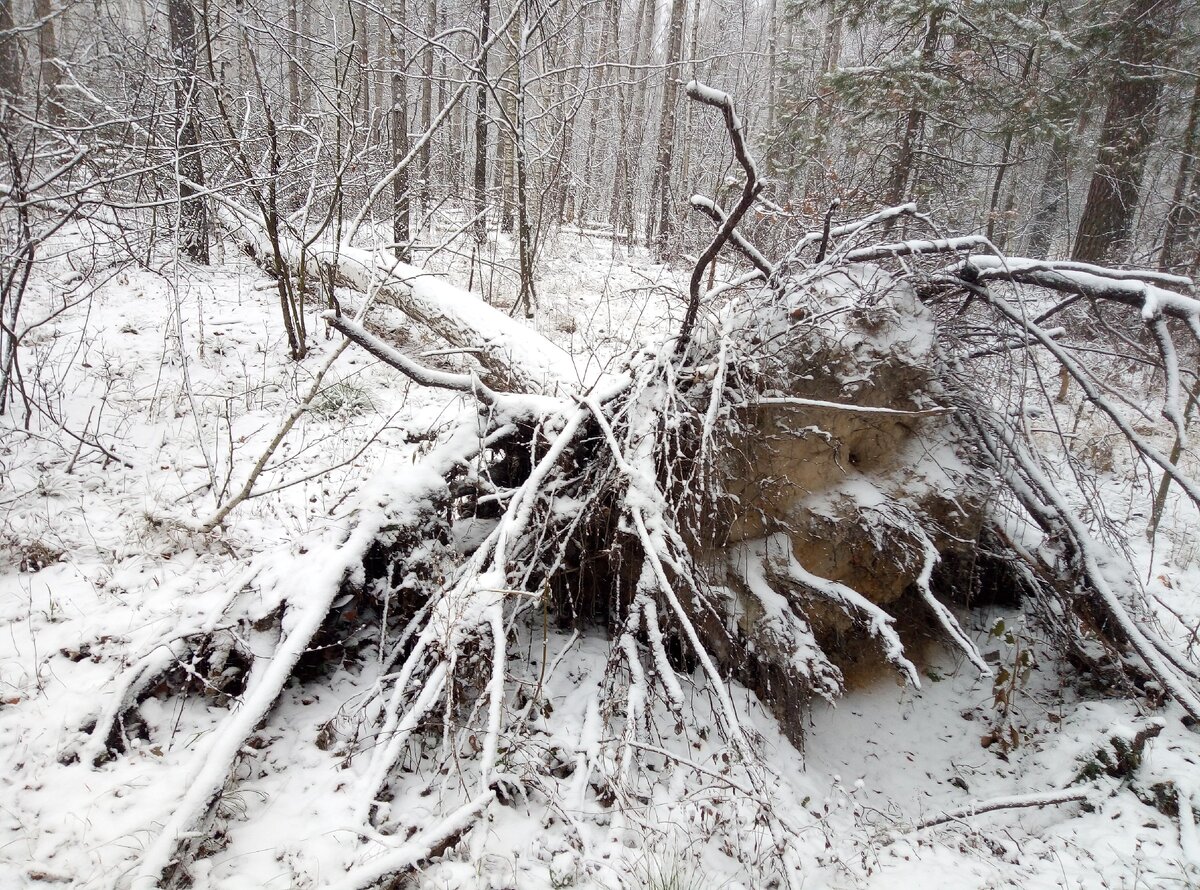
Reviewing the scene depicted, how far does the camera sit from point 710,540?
305cm

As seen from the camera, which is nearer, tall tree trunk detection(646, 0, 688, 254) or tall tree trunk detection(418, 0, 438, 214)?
tall tree trunk detection(418, 0, 438, 214)

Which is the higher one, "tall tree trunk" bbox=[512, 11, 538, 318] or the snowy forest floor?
"tall tree trunk" bbox=[512, 11, 538, 318]

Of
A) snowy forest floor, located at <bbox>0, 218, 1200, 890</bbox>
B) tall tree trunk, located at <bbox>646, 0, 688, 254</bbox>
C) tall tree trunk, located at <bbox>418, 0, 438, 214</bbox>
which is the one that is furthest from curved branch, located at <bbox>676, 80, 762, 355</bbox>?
tall tree trunk, located at <bbox>646, 0, 688, 254</bbox>

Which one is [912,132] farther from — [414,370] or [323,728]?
[323,728]

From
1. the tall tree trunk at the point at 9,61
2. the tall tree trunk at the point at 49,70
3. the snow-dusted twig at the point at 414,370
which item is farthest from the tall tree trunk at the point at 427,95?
the snow-dusted twig at the point at 414,370

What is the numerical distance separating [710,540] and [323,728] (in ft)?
6.29

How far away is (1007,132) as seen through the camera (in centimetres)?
909

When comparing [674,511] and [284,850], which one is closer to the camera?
[284,850]

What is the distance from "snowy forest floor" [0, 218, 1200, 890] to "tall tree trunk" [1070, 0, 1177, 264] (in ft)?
19.1

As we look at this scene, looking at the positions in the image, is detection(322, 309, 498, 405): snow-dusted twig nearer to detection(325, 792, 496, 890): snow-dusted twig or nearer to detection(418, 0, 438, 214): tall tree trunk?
detection(325, 792, 496, 890): snow-dusted twig

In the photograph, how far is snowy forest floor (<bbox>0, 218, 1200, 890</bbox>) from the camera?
1.99 m

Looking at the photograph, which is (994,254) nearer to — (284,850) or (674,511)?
(674,511)

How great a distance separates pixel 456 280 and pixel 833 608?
6844 mm

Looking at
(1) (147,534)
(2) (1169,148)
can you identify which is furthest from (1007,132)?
(1) (147,534)
